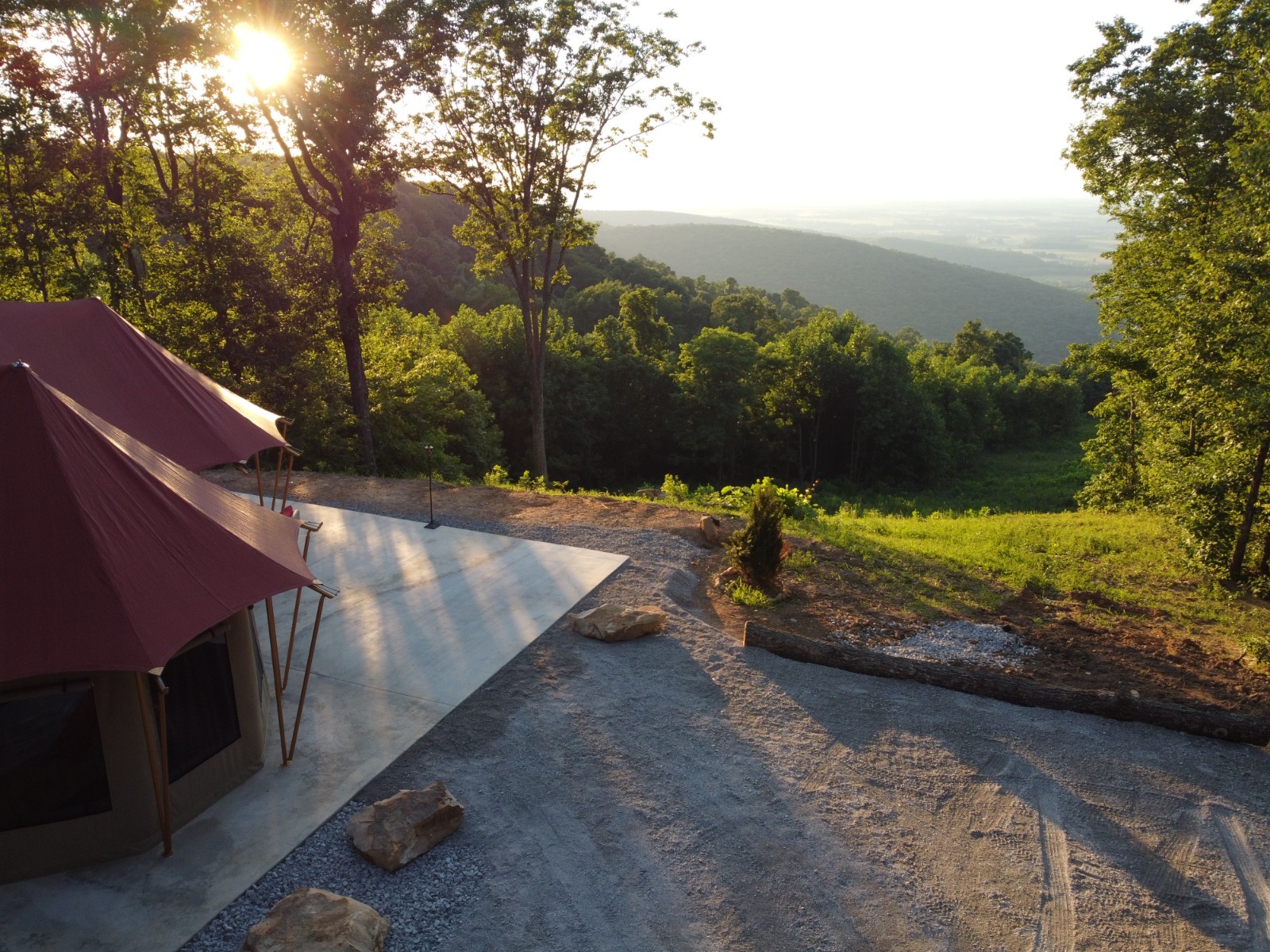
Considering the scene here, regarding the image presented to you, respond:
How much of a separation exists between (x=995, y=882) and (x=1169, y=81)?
58.4 ft

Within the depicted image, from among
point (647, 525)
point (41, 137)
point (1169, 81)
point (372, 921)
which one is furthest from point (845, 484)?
point (372, 921)

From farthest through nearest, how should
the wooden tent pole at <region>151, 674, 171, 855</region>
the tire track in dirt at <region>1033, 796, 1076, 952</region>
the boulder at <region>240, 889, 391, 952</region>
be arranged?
the wooden tent pole at <region>151, 674, 171, 855</region>, the tire track in dirt at <region>1033, 796, 1076, 952</region>, the boulder at <region>240, 889, 391, 952</region>

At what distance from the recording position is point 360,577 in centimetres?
955

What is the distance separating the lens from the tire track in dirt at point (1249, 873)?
14.9 feet

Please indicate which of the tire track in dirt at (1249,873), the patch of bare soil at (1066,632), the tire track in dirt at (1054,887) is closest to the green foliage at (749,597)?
the patch of bare soil at (1066,632)

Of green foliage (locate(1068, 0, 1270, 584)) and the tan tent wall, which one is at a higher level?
green foliage (locate(1068, 0, 1270, 584))

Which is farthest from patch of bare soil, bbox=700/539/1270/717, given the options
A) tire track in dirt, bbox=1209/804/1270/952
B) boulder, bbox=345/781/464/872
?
boulder, bbox=345/781/464/872

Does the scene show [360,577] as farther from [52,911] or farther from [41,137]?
[41,137]

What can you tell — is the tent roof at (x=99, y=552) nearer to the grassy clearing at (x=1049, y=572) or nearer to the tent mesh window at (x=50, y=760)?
the tent mesh window at (x=50, y=760)

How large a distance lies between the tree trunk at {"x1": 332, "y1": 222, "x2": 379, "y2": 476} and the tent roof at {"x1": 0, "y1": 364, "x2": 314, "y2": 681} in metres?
11.0

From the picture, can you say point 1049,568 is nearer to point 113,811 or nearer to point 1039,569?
point 1039,569

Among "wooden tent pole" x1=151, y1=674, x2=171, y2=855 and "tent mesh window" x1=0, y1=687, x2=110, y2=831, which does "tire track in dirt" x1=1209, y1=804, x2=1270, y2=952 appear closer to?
"wooden tent pole" x1=151, y1=674, x2=171, y2=855

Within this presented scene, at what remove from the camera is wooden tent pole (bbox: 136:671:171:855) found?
463 cm

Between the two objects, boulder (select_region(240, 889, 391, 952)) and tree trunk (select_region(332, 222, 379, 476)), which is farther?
tree trunk (select_region(332, 222, 379, 476))
